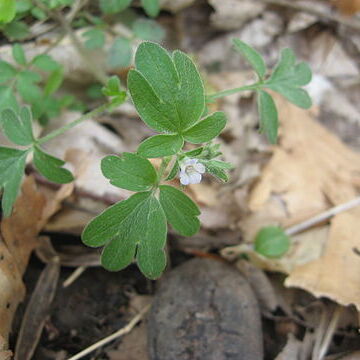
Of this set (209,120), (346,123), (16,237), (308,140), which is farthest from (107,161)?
(346,123)

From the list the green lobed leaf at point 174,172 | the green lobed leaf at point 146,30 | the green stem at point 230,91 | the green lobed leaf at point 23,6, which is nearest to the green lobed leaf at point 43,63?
the green lobed leaf at point 23,6

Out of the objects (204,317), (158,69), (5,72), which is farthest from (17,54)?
(204,317)

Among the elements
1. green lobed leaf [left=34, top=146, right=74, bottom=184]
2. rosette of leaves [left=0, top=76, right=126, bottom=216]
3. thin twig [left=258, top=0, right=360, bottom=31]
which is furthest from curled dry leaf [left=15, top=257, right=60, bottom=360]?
thin twig [left=258, top=0, right=360, bottom=31]

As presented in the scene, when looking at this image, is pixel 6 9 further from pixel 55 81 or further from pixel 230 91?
pixel 230 91

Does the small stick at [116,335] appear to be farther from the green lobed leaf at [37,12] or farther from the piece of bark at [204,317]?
the green lobed leaf at [37,12]

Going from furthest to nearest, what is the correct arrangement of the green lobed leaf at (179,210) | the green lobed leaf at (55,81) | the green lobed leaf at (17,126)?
the green lobed leaf at (55,81)
the green lobed leaf at (17,126)
the green lobed leaf at (179,210)
